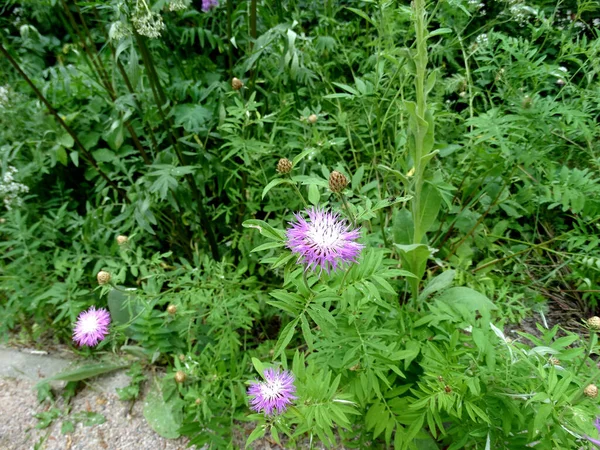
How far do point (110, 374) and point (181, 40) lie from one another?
1544mm

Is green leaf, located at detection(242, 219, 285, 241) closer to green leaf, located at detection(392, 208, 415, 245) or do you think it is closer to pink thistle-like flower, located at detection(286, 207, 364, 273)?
pink thistle-like flower, located at detection(286, 207, 364, 273)

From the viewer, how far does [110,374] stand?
1903 mm

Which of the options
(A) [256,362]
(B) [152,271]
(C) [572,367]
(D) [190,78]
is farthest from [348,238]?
(D) [190,78]

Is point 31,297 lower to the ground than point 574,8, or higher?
lower

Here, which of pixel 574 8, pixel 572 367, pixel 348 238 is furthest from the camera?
pixel 574 8

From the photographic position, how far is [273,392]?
3.40 ft

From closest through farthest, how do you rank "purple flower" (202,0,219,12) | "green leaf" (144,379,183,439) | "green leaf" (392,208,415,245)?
"green leaf" (392,208,415,245), "green leaf" (144,379,183,439), "purple flower" (202,0,219,12)

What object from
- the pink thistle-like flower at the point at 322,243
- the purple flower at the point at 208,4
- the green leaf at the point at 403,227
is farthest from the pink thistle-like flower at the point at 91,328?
the purple flower at the point at 208,4

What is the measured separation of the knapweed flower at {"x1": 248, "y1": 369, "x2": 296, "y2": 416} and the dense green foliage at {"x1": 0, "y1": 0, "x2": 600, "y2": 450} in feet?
0.13

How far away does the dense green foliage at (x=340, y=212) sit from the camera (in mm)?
1044

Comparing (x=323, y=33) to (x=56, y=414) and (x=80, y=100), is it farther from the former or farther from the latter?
(x=56, y=414)

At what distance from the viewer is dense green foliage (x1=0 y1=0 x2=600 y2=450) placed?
3.43 feet

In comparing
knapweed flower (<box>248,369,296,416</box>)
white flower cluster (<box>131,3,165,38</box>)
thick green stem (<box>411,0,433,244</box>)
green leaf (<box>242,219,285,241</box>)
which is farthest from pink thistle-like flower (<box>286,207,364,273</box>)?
white flower cluster (<box>131,3,165,38</box>)

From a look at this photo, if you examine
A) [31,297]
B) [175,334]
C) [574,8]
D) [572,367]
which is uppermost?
[574,8]
